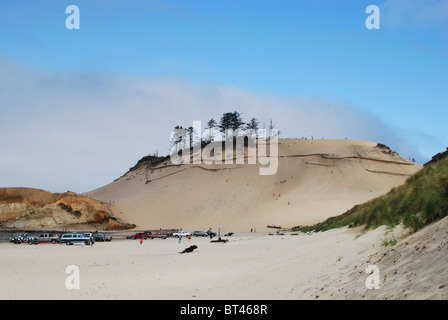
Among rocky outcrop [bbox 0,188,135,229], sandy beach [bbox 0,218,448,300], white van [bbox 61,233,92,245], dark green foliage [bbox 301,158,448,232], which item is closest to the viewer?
sandy beach [bbox 0,218,448,300]

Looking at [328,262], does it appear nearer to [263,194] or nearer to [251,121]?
[263,194]

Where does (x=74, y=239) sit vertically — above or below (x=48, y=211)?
below

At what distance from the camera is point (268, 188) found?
8356 cm

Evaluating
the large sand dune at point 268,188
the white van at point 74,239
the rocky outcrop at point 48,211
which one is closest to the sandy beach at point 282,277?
the white van at point 74,239

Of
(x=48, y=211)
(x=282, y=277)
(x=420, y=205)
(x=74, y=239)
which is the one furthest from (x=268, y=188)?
(x=282, y=277)

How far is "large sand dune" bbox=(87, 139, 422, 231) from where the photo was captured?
7394 cm

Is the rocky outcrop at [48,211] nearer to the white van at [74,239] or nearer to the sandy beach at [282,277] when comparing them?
the white van at [74,239]

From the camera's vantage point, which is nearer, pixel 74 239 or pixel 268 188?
pixel 74 239

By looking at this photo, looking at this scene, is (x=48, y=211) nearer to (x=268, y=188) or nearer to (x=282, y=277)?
(x=268, y=188)

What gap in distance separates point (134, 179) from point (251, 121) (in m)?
36.3

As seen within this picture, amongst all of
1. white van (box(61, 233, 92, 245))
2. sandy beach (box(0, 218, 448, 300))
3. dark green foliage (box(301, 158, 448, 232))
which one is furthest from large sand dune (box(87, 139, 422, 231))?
sandy beach (box(0, 218, 448, 300))

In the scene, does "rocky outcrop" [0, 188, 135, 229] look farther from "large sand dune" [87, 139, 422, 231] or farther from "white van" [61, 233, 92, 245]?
"white van" [61, 233, 92, 245]

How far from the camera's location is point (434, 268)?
7.22 m
